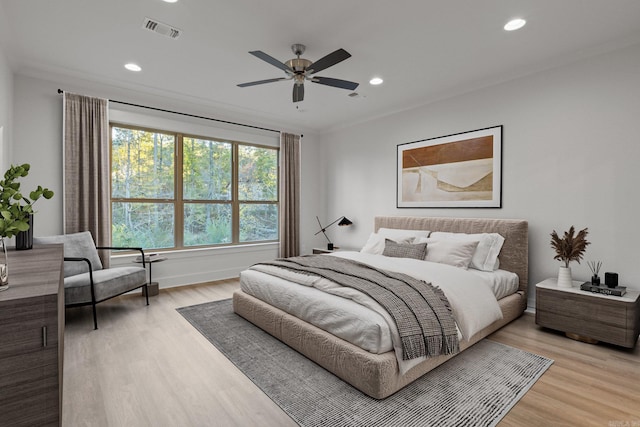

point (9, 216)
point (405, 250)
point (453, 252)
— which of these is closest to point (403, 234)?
point (405, 250)

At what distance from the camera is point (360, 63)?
3.40 m

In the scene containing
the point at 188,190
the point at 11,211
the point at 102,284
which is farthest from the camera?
the point at 188,190

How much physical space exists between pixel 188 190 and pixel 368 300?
3.70 meters

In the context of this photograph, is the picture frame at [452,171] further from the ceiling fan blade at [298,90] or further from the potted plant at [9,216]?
the potted plant at [9,216]

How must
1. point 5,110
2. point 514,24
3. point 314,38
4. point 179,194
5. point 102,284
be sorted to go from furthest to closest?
point 179,194 < point 102,284 < point 5,110 < point 314,38 < point 514,24

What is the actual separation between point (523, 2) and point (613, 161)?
1.81m

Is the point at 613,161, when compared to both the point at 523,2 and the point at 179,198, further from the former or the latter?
the point at 179,198

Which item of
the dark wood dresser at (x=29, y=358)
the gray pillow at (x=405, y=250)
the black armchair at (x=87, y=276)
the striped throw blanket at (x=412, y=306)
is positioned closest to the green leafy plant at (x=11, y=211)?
the dark wood dresser at (x=29, y=358)

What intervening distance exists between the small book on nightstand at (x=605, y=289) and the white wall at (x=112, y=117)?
14.5 feet

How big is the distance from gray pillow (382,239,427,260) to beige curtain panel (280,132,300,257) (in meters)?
2.27


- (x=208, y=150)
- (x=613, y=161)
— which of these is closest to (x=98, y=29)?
(x=208, y=150)

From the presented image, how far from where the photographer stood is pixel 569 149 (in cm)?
330

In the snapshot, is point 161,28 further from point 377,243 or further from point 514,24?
point 377,243

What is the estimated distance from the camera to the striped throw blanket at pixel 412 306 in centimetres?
208
